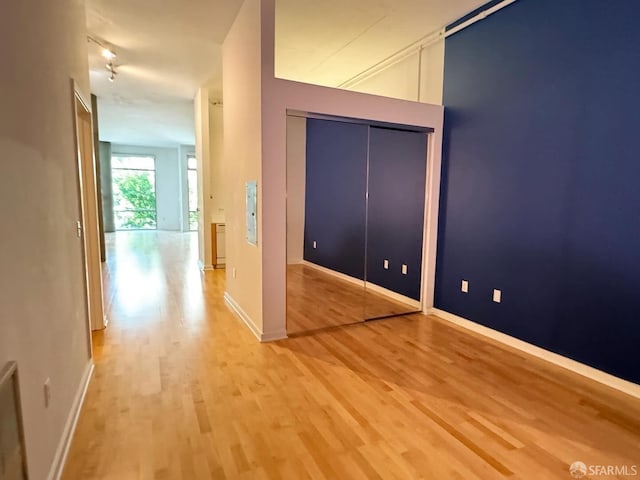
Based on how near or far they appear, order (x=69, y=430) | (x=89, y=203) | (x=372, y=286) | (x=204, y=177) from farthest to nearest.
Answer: (x=204, y=177) < (x=372, y=286) < (x=89, y=203) < (x=69, y=430)

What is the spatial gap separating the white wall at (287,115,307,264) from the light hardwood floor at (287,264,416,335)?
0.23m

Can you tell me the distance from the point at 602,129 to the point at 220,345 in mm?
3472

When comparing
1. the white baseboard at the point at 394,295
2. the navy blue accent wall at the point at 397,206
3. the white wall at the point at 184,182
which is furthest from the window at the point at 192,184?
the navy blue accent wall at the point at 397,206

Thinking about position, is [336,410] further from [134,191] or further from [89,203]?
[134,191]

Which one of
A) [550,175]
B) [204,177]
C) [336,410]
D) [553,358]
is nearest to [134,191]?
[204,177]

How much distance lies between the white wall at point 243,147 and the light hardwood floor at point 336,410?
525mm

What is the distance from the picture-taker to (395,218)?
4.50 m

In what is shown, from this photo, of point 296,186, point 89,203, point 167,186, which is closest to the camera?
point 89,203

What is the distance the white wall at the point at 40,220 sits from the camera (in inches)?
53.4

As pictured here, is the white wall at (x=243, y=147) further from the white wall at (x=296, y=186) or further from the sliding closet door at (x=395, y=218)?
the sliding closet door at (x=395, y=218)

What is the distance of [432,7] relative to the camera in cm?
351

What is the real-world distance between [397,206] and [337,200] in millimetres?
753

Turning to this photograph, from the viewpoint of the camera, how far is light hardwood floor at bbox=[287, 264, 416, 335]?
154 inches

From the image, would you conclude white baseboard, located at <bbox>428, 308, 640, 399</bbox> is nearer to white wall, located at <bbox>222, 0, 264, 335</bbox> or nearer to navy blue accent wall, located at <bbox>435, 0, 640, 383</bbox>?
navy blue accent wall, located at <bbox>435, 0, 640, 383</bbox>
